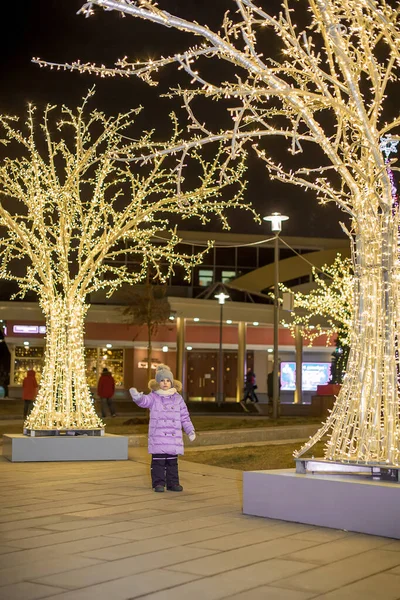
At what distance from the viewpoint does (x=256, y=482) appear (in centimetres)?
888

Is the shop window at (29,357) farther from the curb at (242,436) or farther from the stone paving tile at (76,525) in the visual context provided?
the stone paving tile at (76,525)

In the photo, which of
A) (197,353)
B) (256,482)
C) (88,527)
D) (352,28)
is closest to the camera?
(352,28)

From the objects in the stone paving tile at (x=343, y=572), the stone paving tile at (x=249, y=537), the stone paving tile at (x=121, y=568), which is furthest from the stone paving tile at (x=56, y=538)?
the stone paving tile at (x=343, y=572)

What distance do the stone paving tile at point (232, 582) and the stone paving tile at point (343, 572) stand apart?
0.15m

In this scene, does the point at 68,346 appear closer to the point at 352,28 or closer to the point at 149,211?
the point at 149,211

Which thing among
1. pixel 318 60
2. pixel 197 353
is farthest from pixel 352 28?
pixel 197 353

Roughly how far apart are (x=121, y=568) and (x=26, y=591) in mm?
873

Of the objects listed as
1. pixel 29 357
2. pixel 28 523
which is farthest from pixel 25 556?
pixel 29 357

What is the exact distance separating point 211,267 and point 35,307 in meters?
17.1

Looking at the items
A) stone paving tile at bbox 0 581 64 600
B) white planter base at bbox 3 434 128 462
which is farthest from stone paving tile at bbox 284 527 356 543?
white planter base at bbox 3 434 128 462

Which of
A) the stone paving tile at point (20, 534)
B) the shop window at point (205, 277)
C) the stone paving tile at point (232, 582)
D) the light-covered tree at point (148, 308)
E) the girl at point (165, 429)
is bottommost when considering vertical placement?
the stone paving tile at point (232, 582)

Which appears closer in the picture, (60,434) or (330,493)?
(330,493)

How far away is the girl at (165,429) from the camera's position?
1078 centimetres

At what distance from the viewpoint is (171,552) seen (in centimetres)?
702
